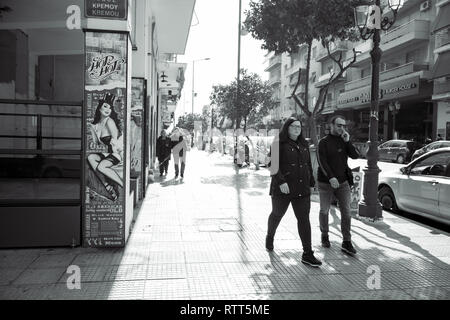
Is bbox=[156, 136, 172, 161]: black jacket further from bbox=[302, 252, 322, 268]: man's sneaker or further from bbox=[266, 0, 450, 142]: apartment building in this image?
bbox=[266, 0, 450, 142]: apartment building

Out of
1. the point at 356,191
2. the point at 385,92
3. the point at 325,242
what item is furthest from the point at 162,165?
the point at 385,92

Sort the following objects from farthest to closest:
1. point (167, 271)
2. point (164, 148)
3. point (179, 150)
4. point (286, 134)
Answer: point (164, 148) → point (179, 150) → point (286, 134) → point (167, 271)

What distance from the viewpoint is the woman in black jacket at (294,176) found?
17.9 ft

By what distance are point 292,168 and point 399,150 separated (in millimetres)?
24496

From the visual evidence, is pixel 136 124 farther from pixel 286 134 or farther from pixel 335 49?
pixel 335 49

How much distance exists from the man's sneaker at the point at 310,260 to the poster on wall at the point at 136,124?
201 inches

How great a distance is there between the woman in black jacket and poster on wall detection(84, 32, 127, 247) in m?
2.02

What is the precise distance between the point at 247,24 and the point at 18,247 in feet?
31.4

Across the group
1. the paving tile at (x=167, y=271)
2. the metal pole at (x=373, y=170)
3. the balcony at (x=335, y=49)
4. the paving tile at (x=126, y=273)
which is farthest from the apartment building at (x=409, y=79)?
the paving tile at (x=126, y=273)

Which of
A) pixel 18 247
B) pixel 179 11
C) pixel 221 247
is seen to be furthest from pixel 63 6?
pixel 221 247

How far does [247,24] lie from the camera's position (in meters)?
13.2

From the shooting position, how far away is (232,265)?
5.36 m
